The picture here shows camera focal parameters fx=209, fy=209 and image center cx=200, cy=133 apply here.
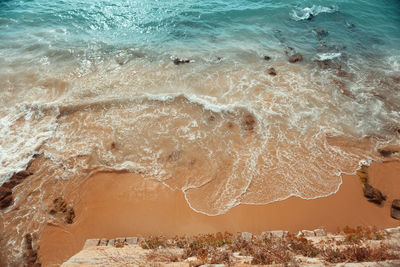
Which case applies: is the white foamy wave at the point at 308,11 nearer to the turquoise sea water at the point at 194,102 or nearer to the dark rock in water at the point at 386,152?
the turquoise sea water at the point at 194,102

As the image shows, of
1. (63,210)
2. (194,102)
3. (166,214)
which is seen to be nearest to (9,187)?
(63,210)

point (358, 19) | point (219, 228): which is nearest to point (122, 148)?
point (219, 228)

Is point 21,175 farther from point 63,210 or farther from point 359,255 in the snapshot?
point 359,255

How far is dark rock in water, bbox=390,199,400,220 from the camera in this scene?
669 centimetres

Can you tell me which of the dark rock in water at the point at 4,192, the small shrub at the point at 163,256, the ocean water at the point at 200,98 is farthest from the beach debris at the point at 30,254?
the small shrub at the point at 163,256

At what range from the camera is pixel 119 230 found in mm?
6426

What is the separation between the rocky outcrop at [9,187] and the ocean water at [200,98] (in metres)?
0.42

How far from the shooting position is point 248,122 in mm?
9578

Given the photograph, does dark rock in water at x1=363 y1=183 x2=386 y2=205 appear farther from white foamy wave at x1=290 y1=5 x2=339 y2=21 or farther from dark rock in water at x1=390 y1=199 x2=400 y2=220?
white foamy wave at x1=290 y1=5 x2=339 y2=21

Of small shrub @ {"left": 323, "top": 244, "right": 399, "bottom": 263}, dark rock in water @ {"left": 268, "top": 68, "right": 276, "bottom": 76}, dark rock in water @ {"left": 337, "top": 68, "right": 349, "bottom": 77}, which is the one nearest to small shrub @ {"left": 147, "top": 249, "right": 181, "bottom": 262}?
small shrub @ {"left": 323, "top": 244, "right": 399, "bottom": 263}

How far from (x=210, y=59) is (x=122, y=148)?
328 inches

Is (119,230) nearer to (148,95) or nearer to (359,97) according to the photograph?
(148,95)

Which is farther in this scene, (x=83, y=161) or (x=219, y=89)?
(x=219, y=89)

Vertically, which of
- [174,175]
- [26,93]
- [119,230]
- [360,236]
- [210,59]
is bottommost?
[119,230]
